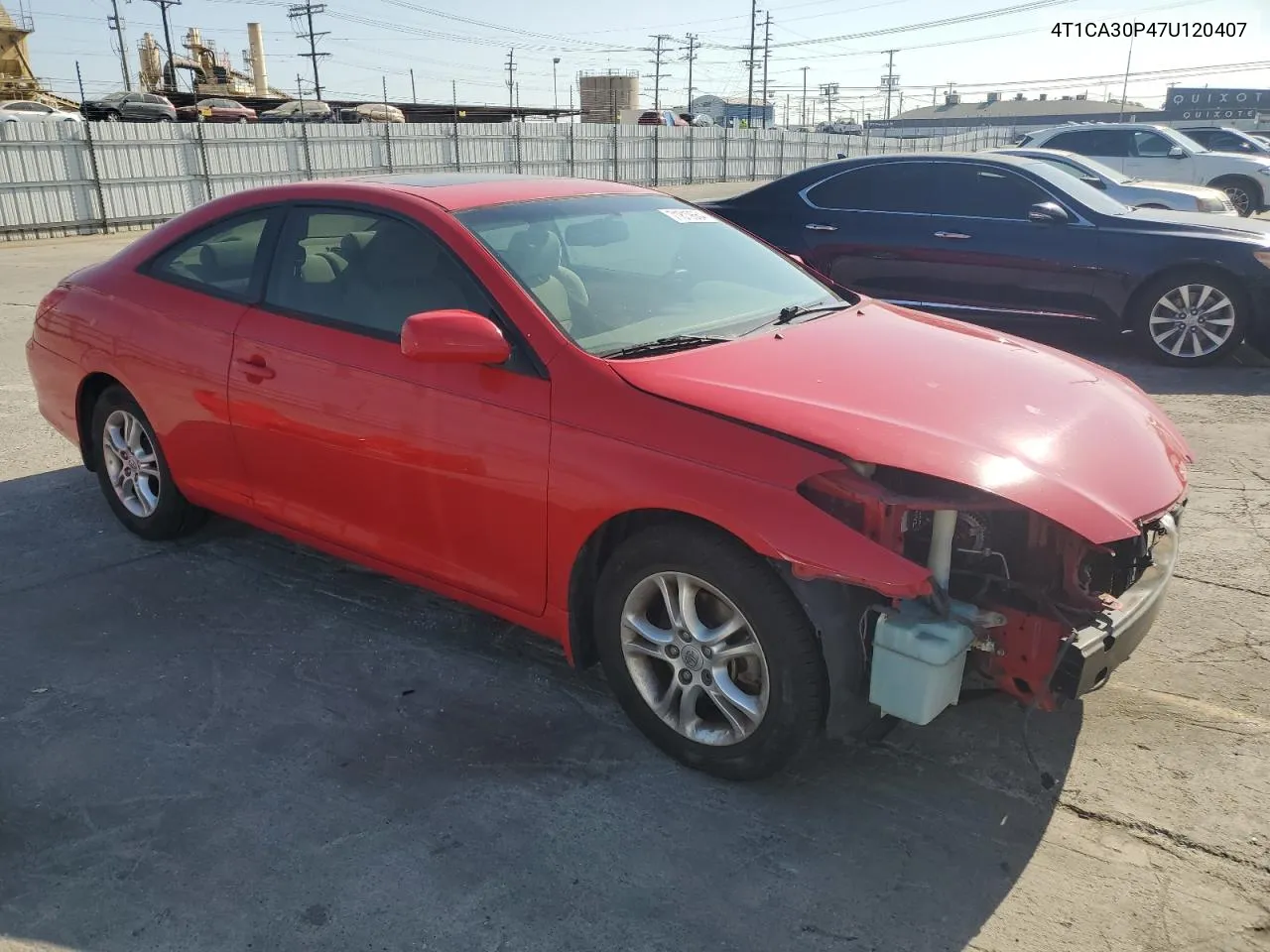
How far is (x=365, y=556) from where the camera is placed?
358cm

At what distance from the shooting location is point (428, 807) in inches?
109

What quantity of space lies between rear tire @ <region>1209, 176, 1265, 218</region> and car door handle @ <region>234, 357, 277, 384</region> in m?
18.2

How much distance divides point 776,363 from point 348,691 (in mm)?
1775

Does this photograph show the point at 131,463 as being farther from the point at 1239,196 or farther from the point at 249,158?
the point at 249,158

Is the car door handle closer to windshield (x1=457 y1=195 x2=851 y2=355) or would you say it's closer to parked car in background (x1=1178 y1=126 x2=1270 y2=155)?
windshield (x1=457 y1=195 x2=851 y2=355)

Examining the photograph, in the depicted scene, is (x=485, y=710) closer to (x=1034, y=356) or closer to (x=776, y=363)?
(x=776, y=363)

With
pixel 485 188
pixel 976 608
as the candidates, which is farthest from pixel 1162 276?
pixel 976 608

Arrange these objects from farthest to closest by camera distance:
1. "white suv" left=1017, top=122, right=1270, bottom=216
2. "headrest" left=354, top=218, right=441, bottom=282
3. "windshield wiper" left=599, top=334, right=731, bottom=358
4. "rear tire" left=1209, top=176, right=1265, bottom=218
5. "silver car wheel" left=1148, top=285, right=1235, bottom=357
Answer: "rear tire" left=1209, top=176, right=1265, bottom=218, "white suv" left=1017, top=122, right=1270, bottom=216, "silver car wheel" left=1148, top=285, right=1235, bottom=357, "headrest" left=354, top=218, right=441, bottom=282, "windshield wiper" left=599, top=334, right=731, bottom=358

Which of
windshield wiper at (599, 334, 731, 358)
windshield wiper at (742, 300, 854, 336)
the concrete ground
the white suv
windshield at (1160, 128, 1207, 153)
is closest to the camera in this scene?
the concrete ground

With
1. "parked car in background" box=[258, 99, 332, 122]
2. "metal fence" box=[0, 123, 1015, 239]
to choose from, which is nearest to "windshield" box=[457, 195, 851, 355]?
"metal fence" box=[0, 123, 1015, 239]

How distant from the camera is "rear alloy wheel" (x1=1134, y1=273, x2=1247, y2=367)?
7609 millimetres

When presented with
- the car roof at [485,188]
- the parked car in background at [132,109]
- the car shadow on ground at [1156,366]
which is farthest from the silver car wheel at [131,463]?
the parked car in background at [132,109]

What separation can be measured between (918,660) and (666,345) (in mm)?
1262

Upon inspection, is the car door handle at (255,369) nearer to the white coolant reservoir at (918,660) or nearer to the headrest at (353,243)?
the headrest at (353,243)
